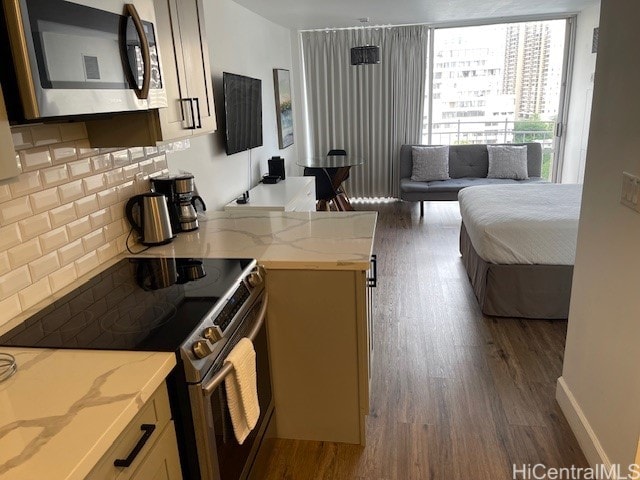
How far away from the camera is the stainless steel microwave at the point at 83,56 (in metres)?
1.07

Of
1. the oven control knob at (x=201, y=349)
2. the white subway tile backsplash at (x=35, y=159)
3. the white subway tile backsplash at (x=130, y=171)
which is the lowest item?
the oven control knob at (x=201, y=349)

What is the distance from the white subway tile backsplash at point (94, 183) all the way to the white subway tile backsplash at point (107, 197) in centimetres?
2

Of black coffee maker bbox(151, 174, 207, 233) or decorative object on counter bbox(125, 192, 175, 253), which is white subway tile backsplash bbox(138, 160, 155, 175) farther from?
decorative object on counter bbox(125, 192, 175, 253)

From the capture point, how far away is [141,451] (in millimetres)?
1106

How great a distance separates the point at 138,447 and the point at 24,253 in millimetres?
772

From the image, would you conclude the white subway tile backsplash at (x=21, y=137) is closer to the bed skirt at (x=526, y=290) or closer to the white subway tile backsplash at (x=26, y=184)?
the white subway tile backsplash at (x=26, y=184)

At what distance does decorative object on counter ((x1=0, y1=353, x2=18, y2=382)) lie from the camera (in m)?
1.13

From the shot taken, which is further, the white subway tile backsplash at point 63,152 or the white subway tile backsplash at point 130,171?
the white subway tile backsplash at point 130,171

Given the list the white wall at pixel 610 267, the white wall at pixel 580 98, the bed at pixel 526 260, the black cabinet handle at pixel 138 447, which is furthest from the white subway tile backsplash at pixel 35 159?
the white wall at pixel 580 98

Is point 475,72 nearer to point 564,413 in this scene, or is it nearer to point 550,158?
point 550,158

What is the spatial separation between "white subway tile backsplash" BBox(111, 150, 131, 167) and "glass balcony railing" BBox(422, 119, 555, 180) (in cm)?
554

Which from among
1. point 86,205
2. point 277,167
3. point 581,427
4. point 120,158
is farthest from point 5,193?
point 277,167

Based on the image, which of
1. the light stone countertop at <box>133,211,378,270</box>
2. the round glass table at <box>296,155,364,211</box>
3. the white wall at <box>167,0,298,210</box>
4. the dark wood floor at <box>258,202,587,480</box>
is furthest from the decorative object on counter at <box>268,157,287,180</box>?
the light stone countertop at <box>133,211,378,270</box>

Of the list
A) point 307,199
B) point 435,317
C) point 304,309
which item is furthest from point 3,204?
point 307,199
